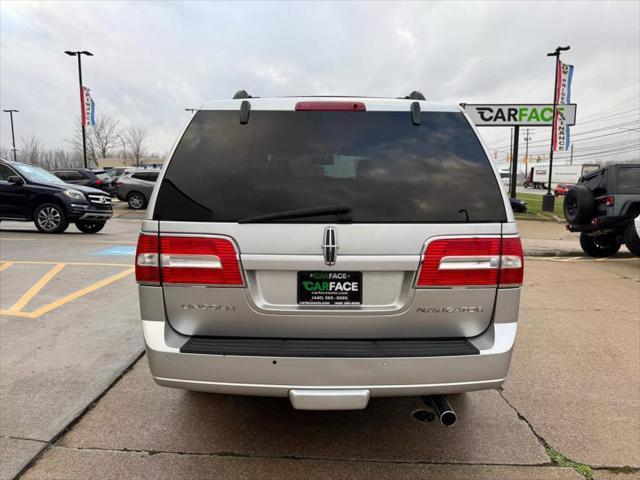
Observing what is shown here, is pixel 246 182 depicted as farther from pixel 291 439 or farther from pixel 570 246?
pixel 570 246

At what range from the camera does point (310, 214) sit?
2.43m

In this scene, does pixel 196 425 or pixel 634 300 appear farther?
pixel 634 300

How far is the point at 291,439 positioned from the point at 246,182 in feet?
5.42

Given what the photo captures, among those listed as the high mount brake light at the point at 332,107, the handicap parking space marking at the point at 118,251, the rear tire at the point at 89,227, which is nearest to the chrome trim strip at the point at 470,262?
the high mount brake light at the point at 332,107

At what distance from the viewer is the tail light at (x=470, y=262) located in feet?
8.09

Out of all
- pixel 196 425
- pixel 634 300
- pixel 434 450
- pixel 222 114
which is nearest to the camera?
pixel 222 114

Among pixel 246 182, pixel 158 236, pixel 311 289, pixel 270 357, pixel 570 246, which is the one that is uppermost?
pixel 246 182

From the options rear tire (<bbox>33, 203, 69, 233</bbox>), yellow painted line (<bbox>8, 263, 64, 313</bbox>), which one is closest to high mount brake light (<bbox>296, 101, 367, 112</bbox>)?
yellow painted line (<bbox>8, 263, 64, 313</bbox>)

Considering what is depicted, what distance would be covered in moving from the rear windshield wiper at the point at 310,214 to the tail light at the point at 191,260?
0.63 feet

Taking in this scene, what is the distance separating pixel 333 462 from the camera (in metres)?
2.85

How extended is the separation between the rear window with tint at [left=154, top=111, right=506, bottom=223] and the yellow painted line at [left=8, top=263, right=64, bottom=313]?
13.5 feet

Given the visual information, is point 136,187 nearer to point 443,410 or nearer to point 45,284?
point 45,284

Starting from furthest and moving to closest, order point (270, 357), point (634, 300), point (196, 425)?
point (634, 300) < point (196, 425) < point (270, 357)

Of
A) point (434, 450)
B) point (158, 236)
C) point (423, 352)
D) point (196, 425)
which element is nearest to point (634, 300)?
point (434, 450)
